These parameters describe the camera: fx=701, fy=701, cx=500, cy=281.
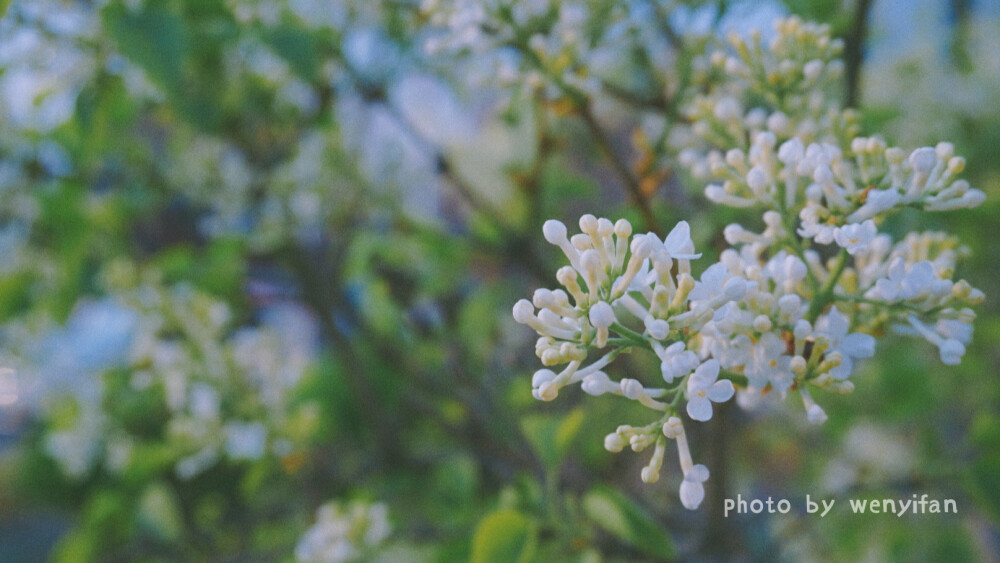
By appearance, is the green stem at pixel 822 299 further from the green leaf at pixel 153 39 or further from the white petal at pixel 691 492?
the green leaf at pixel 153 39

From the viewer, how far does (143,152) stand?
1528 millimetres

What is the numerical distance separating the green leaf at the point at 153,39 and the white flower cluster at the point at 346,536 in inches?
22.4

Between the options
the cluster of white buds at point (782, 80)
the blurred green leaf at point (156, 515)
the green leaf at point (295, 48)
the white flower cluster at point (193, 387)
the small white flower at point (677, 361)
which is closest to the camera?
the small white flower at point (677, 361)

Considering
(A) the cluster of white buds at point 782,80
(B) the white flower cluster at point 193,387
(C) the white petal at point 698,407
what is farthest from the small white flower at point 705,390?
(B) the white flower cluster at point 193,387

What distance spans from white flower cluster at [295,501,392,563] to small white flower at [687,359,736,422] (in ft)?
2.03

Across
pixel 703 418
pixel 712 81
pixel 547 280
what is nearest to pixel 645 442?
pixel 703 418

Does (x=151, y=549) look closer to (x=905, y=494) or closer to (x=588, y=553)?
(x=588, y=553)

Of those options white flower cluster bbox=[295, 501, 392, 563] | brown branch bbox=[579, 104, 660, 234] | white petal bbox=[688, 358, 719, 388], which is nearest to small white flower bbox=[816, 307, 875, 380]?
white petal bbox=[688, 358, 719, 388]

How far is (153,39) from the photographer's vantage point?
0.79 meters

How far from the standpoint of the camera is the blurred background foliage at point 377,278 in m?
0.87

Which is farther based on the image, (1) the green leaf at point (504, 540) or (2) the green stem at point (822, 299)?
(1) the green leaf at point (504, 540)

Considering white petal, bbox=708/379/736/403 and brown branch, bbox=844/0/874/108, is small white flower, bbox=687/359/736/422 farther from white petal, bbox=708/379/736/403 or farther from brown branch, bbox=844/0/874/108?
brown branch, bbox=844/0/874/108

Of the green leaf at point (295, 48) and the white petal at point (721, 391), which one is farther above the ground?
the green leaf at point (295, 48)

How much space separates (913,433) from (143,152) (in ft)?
6.96
